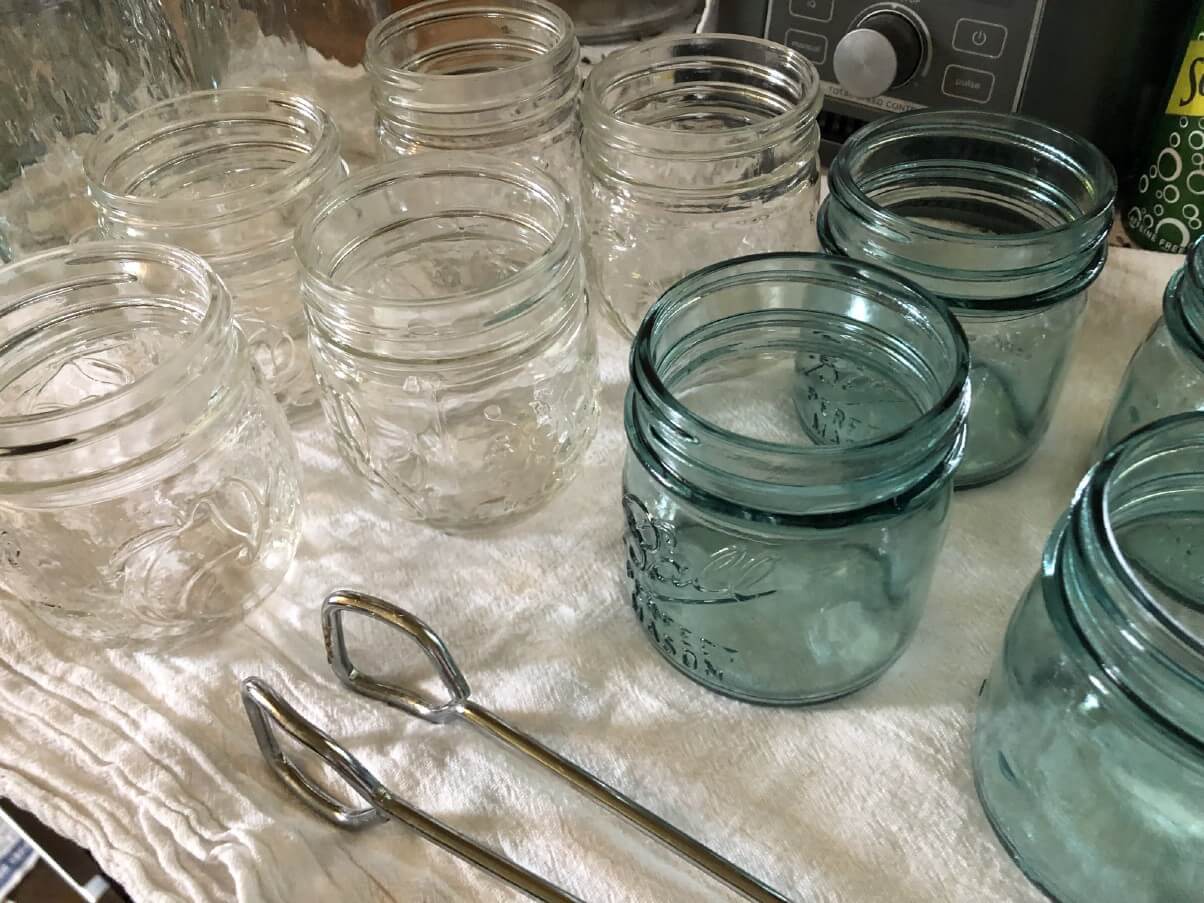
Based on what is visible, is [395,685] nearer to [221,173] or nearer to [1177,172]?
[221,173]

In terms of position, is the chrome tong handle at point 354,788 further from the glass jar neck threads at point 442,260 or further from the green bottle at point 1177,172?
the green bottle at point 1177,172

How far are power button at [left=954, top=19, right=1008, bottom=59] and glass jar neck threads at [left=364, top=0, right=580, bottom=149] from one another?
233mm

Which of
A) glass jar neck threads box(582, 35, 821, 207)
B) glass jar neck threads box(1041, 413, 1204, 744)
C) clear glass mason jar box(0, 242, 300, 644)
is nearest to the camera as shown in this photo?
glass jar neck threads box(1041, 413, 1204, 744)

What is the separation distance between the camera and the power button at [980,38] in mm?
590

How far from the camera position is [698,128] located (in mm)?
635

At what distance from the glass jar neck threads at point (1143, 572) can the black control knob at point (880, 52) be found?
337 millimetres

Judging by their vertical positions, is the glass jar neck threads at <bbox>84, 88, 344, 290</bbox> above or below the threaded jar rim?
below

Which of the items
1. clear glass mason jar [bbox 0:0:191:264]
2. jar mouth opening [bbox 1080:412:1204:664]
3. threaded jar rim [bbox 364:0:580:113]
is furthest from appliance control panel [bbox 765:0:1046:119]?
clear glass mason jar [bbox 0:0:191:264]

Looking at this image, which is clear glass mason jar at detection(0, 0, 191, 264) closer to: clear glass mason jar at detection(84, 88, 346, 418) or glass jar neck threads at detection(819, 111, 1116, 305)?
clear glass mason jar at detection(84, 88, 346, 418)

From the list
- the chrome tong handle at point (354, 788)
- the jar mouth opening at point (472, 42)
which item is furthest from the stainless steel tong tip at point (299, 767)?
the jar mouth opening at point (472, 42)

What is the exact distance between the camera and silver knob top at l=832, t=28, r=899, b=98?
61cm

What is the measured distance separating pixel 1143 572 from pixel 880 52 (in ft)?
1.17

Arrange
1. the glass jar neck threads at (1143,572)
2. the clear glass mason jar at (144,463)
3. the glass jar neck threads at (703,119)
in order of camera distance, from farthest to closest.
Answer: the glass jar neck threads at (703,119)
the clear glass mason jar at (144,463)
the glass jar neck threads at (1143,572)

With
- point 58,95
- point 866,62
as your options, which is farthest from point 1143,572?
point 58,95
